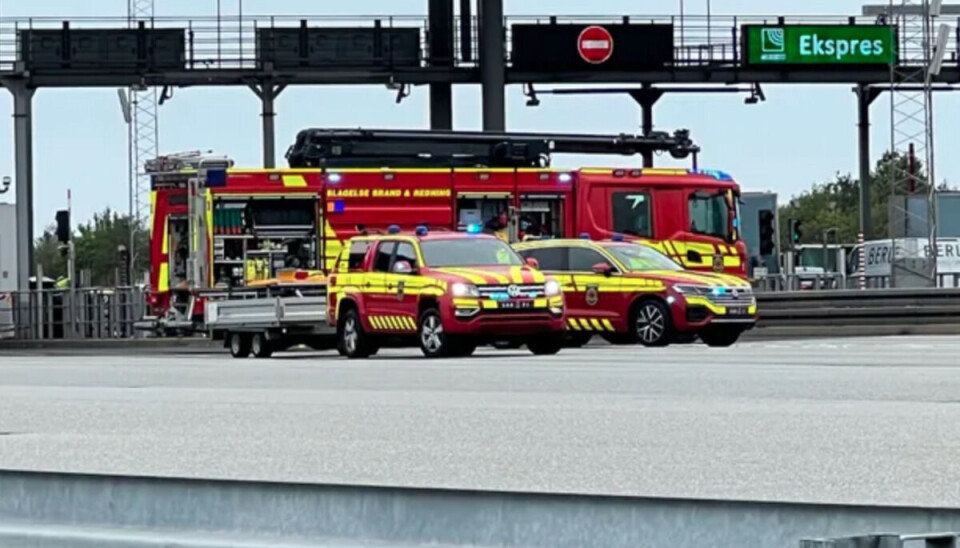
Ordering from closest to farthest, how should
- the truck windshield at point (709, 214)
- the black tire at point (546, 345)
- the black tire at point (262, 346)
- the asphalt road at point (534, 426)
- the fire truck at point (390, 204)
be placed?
the asphalt road at point (534, 426) → the black tire at point (546, 345) → the black tire at point (262, 346) → the fire truck at point (390, 204) → the truck windshield at point (709, 214)

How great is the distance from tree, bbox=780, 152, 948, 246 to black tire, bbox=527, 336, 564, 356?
306 feet

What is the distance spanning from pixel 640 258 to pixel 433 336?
16.0 feet

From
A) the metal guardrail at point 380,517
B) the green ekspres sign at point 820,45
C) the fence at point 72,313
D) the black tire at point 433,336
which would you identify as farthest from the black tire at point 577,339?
the green ekspres sign at point 820,45

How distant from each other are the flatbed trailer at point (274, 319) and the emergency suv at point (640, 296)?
3.22m

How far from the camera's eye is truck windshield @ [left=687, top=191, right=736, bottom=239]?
3569 centimetres

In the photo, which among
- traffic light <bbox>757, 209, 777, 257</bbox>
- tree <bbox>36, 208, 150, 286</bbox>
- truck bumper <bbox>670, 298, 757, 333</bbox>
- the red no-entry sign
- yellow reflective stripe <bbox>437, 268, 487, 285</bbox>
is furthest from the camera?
tree <bbox>36, 208, 150, 286</bbox>

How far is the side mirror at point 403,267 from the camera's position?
26.8 meters

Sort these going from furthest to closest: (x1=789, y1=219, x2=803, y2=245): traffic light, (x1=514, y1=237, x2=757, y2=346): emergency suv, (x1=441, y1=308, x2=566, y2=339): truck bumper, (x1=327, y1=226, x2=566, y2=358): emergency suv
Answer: (x1=789, y1=219, x2=803, y2=245): traffic light → (x1=514, y1=237, x2=757, y2=346): emergency suv → (x1=327, y1=226, x2=566, y2=358): emergency suv → (x1=441, y1=308, x2=566, y2=339): truck bumper

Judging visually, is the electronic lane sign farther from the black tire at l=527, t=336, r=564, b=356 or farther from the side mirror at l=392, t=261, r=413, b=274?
the side mirror at l=392, t=261, r=413, b=274

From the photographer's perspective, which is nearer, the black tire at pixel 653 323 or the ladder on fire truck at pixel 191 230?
the black tire at pixel 653 323

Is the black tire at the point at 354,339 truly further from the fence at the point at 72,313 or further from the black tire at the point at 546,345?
the fence at the point at 72,313

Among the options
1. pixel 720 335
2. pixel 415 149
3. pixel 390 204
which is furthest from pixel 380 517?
pixel 415 149

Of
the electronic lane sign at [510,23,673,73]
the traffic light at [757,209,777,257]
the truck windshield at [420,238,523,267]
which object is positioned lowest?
the truck windshield at [420,238,523,267]

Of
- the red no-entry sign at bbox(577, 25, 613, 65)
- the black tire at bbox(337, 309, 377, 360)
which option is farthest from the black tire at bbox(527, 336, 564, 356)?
the red no-entry sign at bbox(577, 25, 613, 65)
